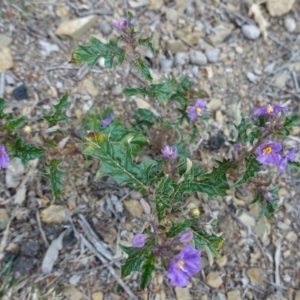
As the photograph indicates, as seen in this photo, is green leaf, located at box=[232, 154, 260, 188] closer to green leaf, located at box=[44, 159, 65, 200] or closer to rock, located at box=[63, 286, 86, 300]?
green leaf, located at box=[44, 159, 65, 200]

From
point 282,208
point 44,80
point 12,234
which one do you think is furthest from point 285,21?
point 12,234

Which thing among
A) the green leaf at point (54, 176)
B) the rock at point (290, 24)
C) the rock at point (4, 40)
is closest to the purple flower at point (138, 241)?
the green leaf at point (54, 176)

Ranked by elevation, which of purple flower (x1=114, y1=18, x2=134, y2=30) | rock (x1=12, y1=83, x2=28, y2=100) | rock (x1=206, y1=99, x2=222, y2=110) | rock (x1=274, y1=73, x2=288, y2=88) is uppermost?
purple flower (x1=114, y1=18, x2=134, y2=30)

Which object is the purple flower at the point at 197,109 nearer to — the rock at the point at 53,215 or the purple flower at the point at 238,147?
the purple flower at the point at 238,147

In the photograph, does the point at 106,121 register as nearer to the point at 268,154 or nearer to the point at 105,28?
the point at 105,28

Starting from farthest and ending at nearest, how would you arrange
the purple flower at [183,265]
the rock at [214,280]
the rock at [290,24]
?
the rock at [290,24], the rock at [214,280], the purple flower at [183,265]

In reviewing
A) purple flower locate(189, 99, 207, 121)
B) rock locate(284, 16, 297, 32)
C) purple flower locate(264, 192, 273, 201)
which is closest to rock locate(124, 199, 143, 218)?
purple flower locate(189, 99, 207, 121)

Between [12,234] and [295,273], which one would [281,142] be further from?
[12,234]
